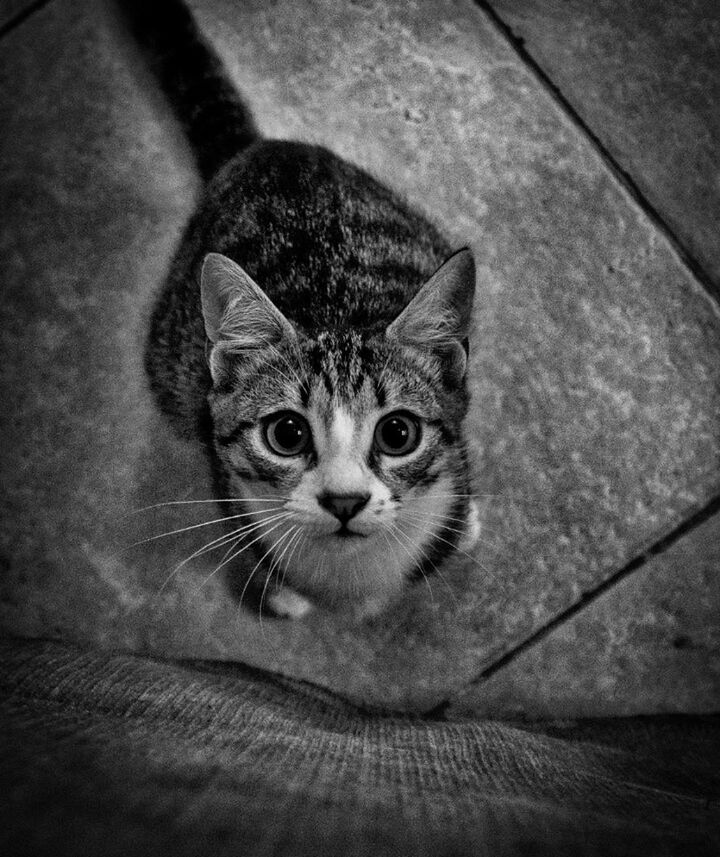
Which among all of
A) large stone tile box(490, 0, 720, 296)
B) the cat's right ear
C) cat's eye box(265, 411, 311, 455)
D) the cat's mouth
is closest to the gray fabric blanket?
the cat's mouth

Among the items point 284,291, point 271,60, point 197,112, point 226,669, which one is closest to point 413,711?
point 226,669

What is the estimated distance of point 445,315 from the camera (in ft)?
3.92

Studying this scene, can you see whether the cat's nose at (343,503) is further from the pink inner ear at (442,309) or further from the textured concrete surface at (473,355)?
the textured concrete surface at (473,355)

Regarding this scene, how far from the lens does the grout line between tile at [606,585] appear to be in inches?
62.0

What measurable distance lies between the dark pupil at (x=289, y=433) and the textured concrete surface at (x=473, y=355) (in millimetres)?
467

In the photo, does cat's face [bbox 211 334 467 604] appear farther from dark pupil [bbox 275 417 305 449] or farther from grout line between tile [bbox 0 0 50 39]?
grout line between tile [bbox 0 0 50 39]

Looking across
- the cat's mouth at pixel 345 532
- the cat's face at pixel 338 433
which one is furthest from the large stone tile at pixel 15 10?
the cat's mouth at pixel 345 532

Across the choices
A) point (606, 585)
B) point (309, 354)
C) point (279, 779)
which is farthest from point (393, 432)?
point (606, 585)

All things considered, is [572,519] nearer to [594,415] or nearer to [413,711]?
[594,415]

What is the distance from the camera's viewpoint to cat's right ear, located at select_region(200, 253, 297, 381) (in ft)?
3.85

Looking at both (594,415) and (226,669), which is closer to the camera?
(226,669)

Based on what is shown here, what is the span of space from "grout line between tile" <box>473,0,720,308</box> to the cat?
1.72ft

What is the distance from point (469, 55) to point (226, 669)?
68.0 inches

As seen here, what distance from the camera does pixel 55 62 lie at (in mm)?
1782
